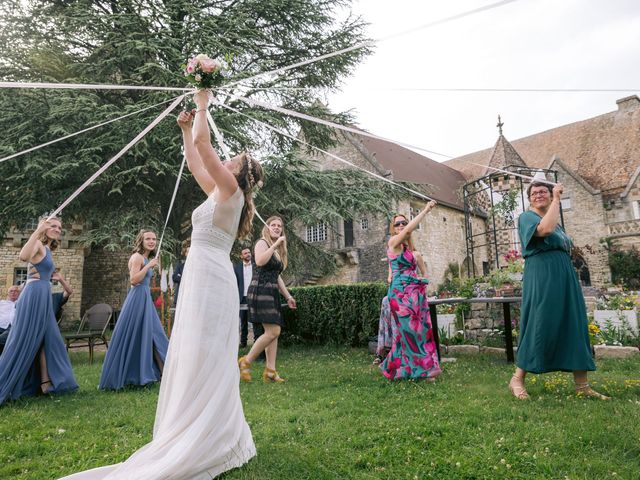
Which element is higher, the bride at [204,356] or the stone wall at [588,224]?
the stone wall at [588,224]

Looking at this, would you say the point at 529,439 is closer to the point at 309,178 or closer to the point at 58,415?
the point at 58,415

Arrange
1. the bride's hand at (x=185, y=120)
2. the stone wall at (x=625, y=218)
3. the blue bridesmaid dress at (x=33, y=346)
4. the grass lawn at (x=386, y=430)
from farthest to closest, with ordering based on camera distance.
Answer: the stone wall at (x=625, y=218), the blue bridesmaid dress at (x=33, y=346), the bride's hand at (x=185, y=120), the grass lawn at (x=386, y=430)

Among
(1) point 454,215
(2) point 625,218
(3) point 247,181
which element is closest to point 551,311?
(3) point 247,181

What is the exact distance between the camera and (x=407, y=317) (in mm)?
5566

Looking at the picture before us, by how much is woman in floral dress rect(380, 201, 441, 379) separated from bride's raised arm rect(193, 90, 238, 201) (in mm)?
3040

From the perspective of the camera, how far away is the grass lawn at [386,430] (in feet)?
8.95

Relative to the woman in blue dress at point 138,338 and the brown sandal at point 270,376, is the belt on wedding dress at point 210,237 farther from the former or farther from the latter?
the brown sandal at point 270,376

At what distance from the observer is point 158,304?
13.3 metres

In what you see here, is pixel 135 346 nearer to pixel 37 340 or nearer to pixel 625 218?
pixel 37 340

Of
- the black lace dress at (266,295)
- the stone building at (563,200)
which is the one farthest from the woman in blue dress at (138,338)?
the stone building at (563,200)

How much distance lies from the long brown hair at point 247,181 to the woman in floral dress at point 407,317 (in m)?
2.66

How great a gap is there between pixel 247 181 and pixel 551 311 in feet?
10.5

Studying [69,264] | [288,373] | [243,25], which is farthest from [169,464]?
[69,264]

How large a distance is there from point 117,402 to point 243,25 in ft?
34.8
